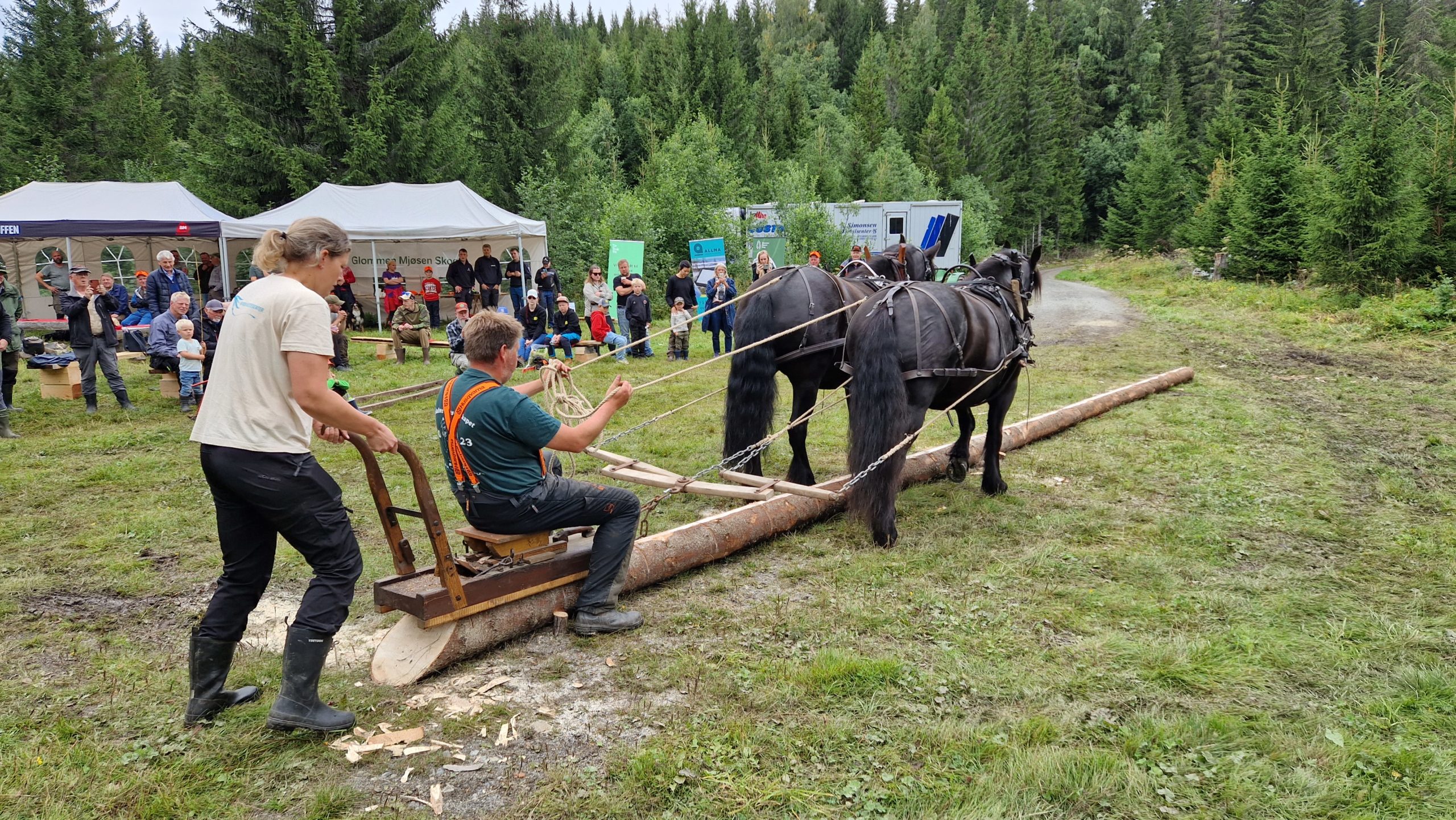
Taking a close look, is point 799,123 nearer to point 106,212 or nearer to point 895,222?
point 895,222

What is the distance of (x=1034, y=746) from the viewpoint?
125 inches

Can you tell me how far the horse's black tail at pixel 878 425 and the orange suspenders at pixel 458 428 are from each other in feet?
7.95

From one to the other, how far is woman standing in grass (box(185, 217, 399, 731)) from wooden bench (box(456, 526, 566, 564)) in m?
0.66

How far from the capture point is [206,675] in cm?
325

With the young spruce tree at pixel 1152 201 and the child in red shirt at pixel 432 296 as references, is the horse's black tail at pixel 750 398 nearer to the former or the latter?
the child in red shirt at pixel 432 296

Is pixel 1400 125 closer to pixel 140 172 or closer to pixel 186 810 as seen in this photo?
pixel 186 810

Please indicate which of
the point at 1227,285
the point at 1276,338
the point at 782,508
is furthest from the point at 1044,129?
the point at 782,508

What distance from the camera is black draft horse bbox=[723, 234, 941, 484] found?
648 cm

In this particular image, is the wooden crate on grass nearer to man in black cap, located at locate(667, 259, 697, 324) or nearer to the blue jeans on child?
the blue jeans on child

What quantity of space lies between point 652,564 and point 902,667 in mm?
1550

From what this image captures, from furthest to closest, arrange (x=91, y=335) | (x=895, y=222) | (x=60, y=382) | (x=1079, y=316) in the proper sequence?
1. (x=895, y=222)
2. (x=1079, y=316)
3. (x=60, y=382)
4. (x=91, y=335)

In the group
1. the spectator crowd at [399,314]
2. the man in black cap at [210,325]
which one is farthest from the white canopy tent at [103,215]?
the man in black cap at [210,325]

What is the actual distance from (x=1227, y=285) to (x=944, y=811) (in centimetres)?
2553

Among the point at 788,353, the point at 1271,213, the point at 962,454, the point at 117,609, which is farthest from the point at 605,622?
the point at 1271,213
